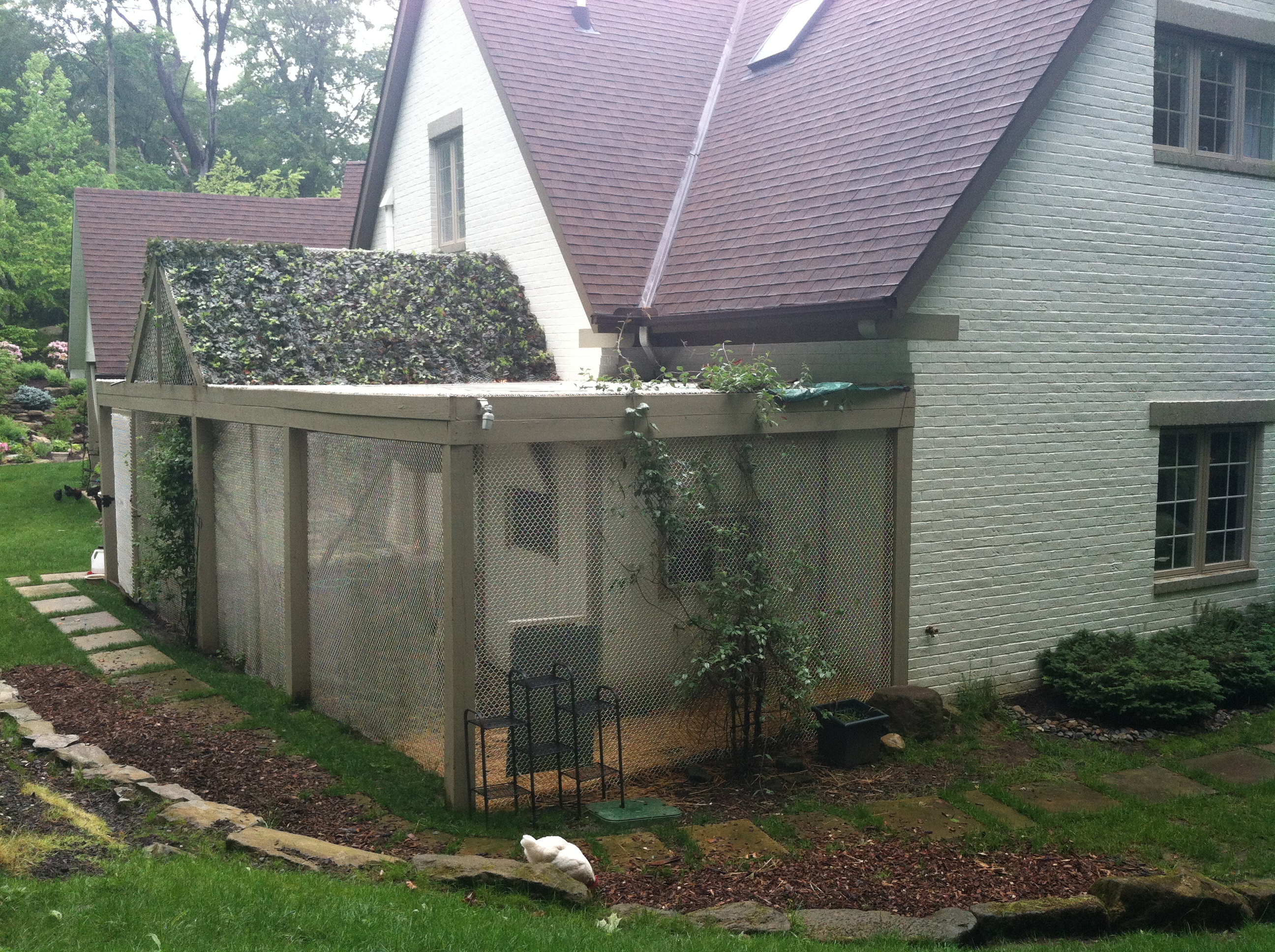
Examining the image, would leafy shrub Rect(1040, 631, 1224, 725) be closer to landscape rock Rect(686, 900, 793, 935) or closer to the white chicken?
landscape rock Rect(686, 900, 793, 935)

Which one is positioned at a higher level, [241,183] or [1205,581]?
[241,183]

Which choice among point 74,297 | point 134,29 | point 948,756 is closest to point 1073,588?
point 948,756

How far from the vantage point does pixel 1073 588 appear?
9.62 metres

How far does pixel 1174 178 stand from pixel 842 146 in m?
2.94

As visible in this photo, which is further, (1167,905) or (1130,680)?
(1130,680)

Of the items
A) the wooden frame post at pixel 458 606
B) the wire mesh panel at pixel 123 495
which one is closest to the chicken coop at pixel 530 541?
the wooden frame post at pixel 458 606

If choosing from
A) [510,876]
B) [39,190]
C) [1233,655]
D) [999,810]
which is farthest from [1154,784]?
[39,190]

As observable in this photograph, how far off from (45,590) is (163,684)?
510cm

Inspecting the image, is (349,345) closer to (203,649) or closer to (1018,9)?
(203,649)

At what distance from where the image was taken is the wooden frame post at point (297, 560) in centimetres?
881

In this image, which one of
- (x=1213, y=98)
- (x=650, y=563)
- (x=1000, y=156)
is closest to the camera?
(x=650, y=563)

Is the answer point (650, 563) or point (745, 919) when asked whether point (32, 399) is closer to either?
point (650, 563)

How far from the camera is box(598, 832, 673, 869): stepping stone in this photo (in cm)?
601

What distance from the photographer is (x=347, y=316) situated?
1138 centimetres
